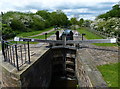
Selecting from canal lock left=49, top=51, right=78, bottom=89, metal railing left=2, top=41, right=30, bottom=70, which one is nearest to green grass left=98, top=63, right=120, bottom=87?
metal railing left=2, top=41, right=30, bottom=70

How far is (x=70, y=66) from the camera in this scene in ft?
30.2

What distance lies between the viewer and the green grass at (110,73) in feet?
13.3

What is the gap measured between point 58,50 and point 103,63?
4143 millimetres

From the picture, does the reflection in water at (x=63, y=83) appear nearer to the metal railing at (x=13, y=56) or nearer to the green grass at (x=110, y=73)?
the green grass at (x=110, y=73)

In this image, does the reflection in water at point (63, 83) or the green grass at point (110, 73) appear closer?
the green grass at point (110, 73)

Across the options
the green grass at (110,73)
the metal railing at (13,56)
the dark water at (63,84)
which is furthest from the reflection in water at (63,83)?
the metal railing at (13,56)

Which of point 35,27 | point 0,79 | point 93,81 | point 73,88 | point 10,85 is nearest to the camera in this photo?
point 93,81

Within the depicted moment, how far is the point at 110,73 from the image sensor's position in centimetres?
477

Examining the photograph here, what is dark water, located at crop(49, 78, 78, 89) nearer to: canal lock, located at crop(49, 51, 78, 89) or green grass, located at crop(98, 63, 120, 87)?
canal lock, located at crop(49, 51, 78, 89)

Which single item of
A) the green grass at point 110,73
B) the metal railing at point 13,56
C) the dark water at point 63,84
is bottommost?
the dark water at point 63,84

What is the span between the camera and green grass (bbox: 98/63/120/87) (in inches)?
160

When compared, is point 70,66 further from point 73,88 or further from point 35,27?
point 35,27

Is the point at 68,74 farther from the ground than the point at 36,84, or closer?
closer

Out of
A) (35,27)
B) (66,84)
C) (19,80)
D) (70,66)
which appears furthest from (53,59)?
(35,27)
